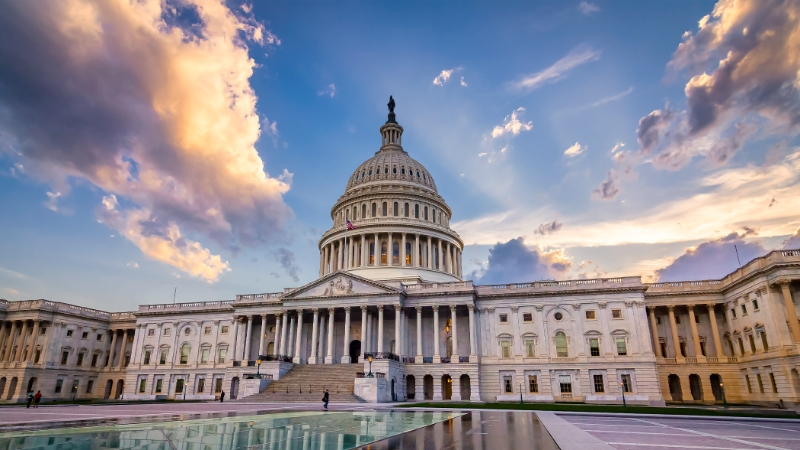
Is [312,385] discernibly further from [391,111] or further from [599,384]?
[391,111]

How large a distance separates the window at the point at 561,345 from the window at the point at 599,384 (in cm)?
412

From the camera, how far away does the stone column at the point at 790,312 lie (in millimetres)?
44750

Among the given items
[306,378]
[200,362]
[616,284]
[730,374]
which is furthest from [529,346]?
[200,362]

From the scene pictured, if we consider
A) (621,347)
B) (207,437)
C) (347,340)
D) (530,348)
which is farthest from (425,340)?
(207,437)

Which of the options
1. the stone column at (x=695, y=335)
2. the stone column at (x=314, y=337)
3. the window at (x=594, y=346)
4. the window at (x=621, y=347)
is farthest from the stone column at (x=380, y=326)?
the stone column at (x=695, y=335)

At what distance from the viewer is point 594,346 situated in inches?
2263

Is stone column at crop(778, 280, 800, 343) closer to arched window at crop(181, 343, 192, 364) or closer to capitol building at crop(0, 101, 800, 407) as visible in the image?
capitol building at crop(0, 101, 800, 407)

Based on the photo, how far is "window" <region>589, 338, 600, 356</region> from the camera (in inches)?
2253

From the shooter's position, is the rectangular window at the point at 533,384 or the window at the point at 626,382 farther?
the rectangular window at the point at 533,384

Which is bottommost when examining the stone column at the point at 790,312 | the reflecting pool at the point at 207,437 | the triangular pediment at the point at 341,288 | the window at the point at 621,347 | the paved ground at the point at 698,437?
the paved ground at the point at 698,437

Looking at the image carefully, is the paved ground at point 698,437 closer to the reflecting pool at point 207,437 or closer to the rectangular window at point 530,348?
the reflecting pool at point 207,437

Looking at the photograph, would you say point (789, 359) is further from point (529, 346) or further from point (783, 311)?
point (529, 346)

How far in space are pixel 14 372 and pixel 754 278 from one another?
9702cm

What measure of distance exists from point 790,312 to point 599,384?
20.3m
